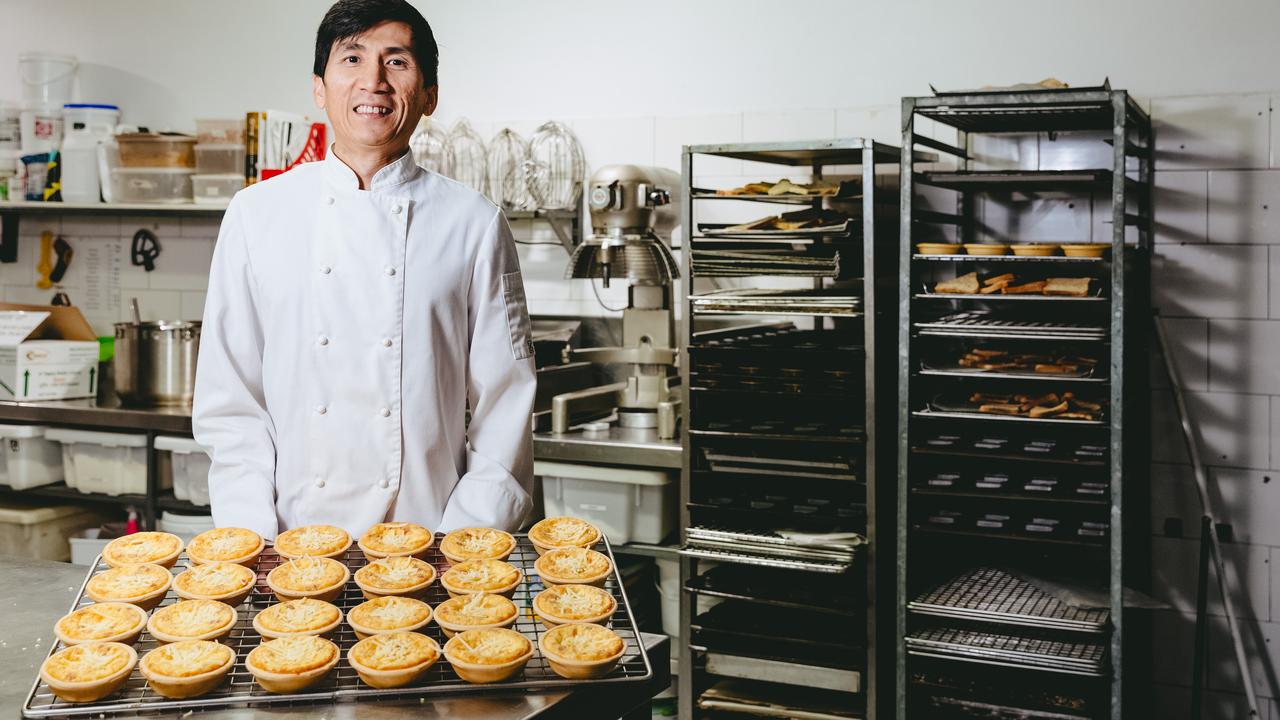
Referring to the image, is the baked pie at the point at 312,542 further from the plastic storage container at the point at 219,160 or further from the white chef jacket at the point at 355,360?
the plastic storage container at the point at 219,160

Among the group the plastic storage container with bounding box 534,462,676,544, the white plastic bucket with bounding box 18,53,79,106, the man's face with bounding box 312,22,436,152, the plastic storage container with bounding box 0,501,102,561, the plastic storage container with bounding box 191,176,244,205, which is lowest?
the plastic storage container with bounding box 0,501,102,561

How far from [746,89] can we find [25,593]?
287cm

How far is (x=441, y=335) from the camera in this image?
2.02 meters

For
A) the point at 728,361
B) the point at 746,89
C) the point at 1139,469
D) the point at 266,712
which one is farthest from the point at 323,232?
the point at 1139,469

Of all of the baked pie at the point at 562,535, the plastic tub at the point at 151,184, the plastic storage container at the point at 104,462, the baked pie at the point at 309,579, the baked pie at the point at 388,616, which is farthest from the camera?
the plastic tub at the point at 151,184

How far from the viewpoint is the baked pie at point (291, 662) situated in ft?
4.17

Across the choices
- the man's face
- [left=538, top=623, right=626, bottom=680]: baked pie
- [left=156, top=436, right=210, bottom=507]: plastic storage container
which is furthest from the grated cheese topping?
[left=156, top=436, right=210, bottom=507]: plastic storage container

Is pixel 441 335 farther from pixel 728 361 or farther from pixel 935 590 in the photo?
pixel 935 590

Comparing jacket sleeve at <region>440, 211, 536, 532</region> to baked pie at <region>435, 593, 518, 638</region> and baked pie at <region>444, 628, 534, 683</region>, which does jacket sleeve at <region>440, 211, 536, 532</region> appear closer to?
baked pie at <region>435, 593, 518, 638</region>

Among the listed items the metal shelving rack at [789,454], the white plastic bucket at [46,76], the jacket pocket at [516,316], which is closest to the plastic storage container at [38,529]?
the white plastic bucket at [46,76]

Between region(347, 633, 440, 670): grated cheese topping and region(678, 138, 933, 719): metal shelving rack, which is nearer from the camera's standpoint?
region(347, 633, 440, 670): grated cheese topping

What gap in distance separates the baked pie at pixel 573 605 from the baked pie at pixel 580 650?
0.05m

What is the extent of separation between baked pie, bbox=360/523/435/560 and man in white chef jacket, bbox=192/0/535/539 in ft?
0.59

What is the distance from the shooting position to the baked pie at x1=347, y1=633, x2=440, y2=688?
130 cm
